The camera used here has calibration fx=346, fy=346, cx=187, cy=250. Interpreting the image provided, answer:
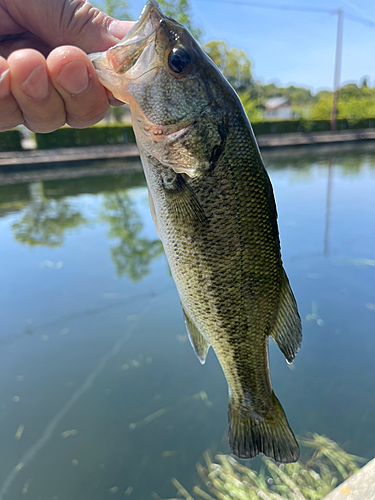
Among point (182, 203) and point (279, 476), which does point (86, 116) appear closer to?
point (182, 203)

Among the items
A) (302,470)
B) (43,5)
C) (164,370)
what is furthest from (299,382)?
(43,5)

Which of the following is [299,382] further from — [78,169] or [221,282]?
[78,169]

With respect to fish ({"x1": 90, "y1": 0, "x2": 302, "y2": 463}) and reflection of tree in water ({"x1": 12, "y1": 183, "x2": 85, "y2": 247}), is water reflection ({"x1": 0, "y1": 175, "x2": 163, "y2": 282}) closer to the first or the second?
reflection of tree in water ({"x1": 12, "y1": 183, "x2": 85, "y2": 247})

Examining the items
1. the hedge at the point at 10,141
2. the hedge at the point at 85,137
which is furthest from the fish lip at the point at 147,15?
the hedge at the point at 85,137

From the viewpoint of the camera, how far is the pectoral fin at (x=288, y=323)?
1239 mm

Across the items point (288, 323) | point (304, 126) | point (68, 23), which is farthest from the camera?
point (304, 126)

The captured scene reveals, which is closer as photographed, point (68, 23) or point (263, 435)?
point (263, 435)

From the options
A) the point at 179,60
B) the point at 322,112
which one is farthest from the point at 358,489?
the point at 322,112

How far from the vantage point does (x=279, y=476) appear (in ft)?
8.74

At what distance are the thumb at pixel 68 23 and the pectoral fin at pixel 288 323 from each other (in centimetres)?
129

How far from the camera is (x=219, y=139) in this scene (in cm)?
113

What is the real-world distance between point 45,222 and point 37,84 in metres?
8.09

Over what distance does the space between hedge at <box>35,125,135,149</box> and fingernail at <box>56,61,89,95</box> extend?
17944 mm

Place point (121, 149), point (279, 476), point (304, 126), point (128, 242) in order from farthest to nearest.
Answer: point (304, 126) < point (121, 149) < point (128, 242) < point (279, 476)
